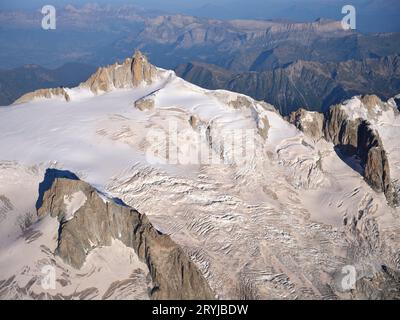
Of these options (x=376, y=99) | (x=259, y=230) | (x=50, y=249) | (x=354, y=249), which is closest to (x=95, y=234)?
(x=50, y=249)

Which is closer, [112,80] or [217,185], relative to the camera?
[217,185]

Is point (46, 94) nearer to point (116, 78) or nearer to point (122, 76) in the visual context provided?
point (116, 78)

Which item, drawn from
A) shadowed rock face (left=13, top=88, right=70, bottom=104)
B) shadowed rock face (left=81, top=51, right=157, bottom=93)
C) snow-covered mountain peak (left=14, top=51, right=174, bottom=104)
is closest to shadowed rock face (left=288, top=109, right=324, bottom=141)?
snow-covered mountain peak (left=14, top=51, right=174, bottom=104)

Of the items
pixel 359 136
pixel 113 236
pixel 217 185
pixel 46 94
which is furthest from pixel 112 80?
pixel 359 136

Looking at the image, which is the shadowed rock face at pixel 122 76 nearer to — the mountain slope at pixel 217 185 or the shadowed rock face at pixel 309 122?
the mountain slope at pixel 217 185

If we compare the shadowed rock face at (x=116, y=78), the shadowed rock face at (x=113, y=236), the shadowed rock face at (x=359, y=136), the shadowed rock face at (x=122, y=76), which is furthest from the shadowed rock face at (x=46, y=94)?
the shadowed rock face at (x=359, y=136)
